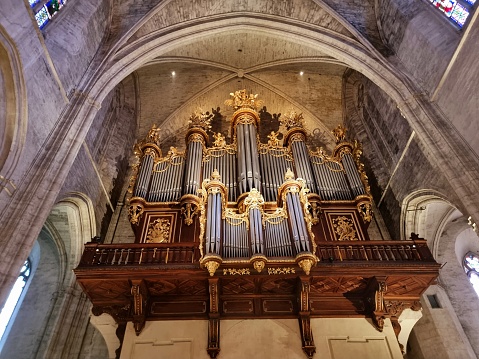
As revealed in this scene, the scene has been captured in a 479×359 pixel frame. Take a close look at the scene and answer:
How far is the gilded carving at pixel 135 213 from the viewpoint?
346 inches

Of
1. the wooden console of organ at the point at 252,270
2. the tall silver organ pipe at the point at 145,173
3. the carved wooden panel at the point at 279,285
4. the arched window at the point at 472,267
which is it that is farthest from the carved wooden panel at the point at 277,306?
the arched window at the point at 472,267

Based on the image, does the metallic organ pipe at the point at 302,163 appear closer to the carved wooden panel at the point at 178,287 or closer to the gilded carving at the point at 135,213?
the carved wooden panel at the point at 178,287

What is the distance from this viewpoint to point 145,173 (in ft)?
33.1

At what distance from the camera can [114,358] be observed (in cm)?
705

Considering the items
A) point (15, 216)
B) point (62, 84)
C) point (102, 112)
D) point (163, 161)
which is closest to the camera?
point (15, 216)

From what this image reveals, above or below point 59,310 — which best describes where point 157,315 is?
below

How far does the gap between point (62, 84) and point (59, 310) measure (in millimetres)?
5177

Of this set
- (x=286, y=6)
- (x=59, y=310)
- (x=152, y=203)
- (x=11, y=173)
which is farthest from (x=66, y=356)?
(x=286, y=6)

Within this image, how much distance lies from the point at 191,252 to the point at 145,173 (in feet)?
11.8

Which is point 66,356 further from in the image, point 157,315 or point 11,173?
point 11,173

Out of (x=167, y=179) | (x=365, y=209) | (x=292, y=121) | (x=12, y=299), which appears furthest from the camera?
(x=292, y=121)

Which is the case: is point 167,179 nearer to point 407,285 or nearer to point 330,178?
point 330,178

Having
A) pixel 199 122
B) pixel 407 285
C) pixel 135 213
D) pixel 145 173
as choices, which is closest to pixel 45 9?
pixel 145 173

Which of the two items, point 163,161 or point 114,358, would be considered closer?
point 114,358
